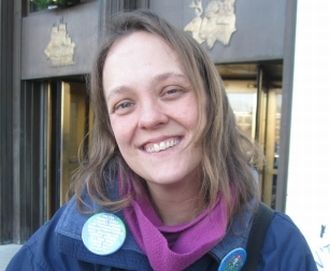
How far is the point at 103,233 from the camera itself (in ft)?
4.77

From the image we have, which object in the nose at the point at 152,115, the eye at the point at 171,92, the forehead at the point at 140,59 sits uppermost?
the forehead at the point at 140,59

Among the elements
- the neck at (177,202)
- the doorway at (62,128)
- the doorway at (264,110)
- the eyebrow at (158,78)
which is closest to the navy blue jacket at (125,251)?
the neck at (177,202)

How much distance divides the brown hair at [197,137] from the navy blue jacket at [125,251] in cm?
10

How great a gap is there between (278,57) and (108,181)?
9.64 ft

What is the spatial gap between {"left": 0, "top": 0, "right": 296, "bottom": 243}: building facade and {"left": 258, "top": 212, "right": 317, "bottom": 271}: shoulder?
3057 mm

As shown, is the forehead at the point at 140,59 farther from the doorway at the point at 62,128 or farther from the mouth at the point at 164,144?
the doorway at the point at 62,128

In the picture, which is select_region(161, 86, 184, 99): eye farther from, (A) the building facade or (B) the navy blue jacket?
(A) the building facade

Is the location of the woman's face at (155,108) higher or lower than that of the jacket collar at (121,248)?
higher

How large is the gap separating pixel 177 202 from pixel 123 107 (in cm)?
36

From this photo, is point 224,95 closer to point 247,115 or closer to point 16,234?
point 247,115

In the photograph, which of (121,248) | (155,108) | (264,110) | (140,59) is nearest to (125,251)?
(121,248)

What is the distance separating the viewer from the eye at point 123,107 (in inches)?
57.9

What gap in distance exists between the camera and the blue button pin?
4.64ft

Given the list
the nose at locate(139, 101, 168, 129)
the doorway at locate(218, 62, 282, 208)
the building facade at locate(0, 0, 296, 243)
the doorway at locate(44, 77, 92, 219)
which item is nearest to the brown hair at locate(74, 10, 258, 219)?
the nose at locate(139, 101, 168, 129)
